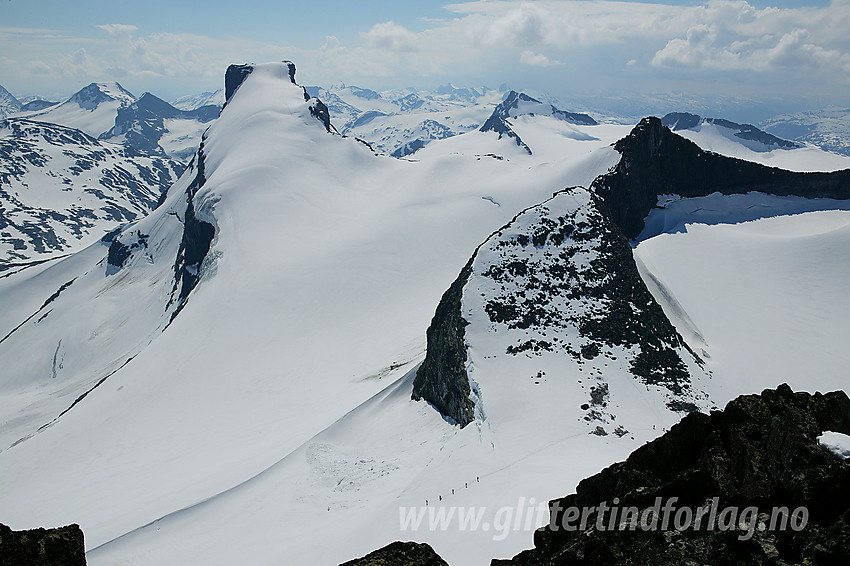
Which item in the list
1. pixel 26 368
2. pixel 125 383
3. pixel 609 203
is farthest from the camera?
pixel 26 368

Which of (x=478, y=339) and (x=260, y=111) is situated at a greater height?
(x=260, y=111)

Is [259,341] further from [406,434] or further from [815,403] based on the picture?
[815,403]

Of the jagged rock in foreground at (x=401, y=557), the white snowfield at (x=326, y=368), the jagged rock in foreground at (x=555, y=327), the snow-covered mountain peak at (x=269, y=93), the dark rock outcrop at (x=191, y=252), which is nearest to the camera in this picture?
the jagged rock in foreground at (x=401, y=557)

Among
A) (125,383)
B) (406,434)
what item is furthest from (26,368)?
(406,434)

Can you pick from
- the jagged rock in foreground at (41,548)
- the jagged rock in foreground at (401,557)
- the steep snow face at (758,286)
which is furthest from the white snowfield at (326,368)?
the jagged rock in foreground at (41,548)

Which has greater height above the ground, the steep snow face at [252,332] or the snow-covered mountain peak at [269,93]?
the snow-covered mountain peak at [269,93]

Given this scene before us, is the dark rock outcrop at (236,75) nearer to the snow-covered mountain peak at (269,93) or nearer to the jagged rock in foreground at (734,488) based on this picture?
the snow-covered mountain peak at (269,93)

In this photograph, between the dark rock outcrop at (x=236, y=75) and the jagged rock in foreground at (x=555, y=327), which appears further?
the dark rock outcrop at (x=236, y=75)

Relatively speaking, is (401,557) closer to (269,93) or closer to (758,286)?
A: (758,286)

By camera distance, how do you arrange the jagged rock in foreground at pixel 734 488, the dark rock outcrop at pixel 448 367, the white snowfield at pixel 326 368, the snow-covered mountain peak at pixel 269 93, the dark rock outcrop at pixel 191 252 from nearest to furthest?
the jagged rock in foreground at pixel 734 488 < the white snowfield at pixel 326 368 < the dark rock outcrop at pixel 448 367 < the dark rock outcrop at pixel 191 252 < the snow-covered mountain peak at pixel 269 93
